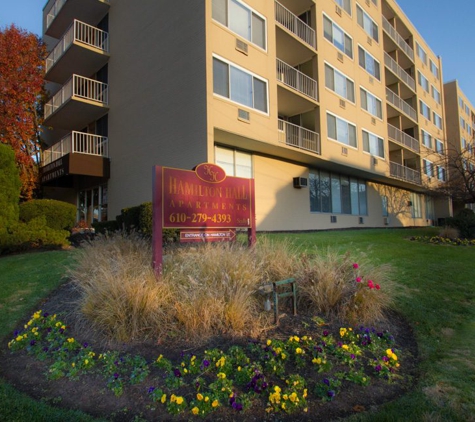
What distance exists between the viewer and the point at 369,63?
22.6 m

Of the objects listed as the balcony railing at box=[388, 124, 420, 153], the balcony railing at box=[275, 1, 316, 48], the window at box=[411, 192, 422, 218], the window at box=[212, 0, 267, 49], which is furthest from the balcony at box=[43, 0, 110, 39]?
the window at box=[411, 192, 422, 218]

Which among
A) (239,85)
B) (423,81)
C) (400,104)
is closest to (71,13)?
(239,85)

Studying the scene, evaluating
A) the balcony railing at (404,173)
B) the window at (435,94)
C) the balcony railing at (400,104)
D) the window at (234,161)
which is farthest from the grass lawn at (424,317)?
the window at (435,94)

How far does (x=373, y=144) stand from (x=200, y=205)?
748 inches

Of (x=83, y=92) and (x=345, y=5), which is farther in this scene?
(x=345, y=5)

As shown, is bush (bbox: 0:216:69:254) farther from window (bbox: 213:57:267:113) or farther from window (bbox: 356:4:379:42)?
window (bbox: 356:4:379:42)

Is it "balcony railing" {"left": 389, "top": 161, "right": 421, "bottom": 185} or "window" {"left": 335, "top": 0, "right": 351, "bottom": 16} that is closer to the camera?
"window" {"left": 335, "top": 0, "right": 351, "bottom": 16}

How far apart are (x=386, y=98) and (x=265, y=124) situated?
609 inches

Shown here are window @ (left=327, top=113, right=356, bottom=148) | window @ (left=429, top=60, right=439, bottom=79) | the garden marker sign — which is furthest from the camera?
window @ (left=429, top=60, right=439, bottom=79)

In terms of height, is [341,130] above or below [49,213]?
above

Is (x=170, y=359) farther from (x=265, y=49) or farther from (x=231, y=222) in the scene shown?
(x=265, y=49)

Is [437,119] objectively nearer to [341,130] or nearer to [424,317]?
[341,130]

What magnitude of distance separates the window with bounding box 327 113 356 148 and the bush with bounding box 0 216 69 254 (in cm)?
1320

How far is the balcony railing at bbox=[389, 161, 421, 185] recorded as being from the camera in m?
23.9
